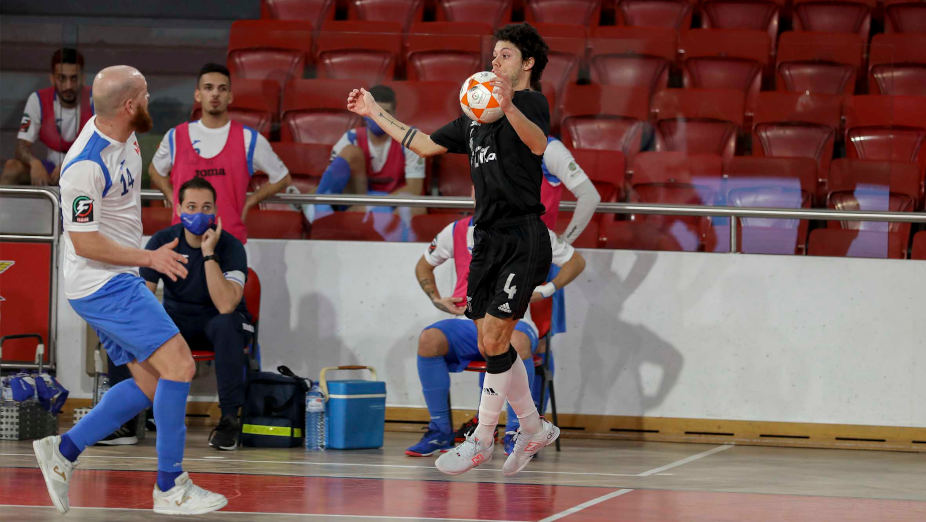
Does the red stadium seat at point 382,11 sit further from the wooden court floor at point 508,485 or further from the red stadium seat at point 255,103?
the wooden court floor at point 508,485

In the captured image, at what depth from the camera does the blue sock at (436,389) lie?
7.04 m

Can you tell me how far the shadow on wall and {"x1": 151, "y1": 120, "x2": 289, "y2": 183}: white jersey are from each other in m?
2.25

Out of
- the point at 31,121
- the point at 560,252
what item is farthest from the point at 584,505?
the point at 31,121

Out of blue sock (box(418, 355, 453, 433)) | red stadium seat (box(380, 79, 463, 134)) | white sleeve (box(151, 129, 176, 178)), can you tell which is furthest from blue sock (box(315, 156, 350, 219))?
blue sock (box(418, 355, 453, 433))

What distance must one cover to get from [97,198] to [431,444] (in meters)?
2.91

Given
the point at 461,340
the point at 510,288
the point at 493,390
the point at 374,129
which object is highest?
the point at 374,129

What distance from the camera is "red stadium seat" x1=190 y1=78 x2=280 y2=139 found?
855cm

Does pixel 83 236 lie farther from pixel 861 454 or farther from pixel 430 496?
pixel 861 454

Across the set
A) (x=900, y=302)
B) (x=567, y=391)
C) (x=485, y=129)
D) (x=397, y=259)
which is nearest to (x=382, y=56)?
(x=397, y=259)

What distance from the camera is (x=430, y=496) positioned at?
5.31m

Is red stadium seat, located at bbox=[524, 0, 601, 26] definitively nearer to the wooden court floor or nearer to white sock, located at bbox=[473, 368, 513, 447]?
the wooden court floor

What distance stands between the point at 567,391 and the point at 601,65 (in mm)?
2335

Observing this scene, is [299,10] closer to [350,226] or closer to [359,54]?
[359,54]

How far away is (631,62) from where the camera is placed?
340 inches
